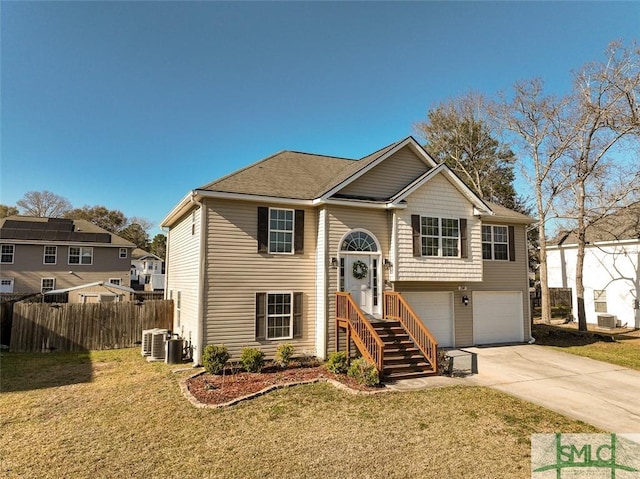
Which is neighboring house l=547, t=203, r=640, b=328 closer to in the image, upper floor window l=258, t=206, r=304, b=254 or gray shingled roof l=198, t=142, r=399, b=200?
gray shingled roof l=198, t=142, r=399, b=200

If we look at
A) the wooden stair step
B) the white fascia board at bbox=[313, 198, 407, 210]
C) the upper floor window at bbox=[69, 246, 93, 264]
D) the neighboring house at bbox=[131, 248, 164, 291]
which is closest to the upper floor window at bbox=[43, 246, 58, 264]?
the upper floor window at bbox=[69, 246, 93, 264]

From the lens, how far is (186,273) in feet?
44.1

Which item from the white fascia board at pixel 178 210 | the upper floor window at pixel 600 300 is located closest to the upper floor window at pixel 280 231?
the white fascia board at pixel 178 210

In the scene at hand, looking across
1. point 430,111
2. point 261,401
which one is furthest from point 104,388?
point 430,111

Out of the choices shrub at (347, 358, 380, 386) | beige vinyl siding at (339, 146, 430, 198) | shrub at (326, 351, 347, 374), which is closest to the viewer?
shrub at (347, 358, 380, 386)

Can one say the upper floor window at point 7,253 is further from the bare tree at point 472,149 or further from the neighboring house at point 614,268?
the neighboring house at point 614,268

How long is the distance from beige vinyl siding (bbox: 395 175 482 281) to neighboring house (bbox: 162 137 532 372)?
0.04 m

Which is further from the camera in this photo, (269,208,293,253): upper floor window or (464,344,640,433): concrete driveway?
(269,208,293,253): upper floor window

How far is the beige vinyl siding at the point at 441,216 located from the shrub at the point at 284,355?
4.33 meters

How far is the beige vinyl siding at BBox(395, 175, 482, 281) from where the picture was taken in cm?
1276

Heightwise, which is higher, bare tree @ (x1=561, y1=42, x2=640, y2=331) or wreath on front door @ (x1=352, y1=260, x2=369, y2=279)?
bare tree @ (x1=561, y1=42, x2=640, y2=331)
